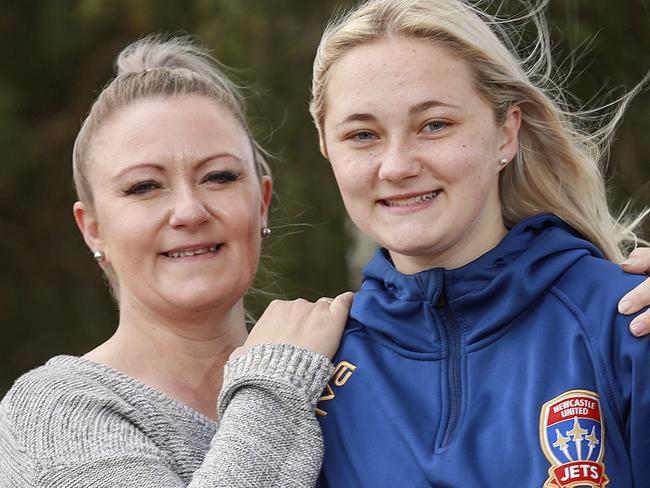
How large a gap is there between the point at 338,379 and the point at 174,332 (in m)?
0.70

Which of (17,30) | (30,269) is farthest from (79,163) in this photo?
(30,269)

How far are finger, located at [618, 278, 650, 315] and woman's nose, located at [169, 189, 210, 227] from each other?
3.66 ft

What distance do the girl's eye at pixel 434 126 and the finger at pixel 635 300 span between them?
520 millimetres

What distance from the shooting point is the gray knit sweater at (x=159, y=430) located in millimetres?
2645

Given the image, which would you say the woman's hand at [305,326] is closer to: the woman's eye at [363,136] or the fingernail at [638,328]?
the woman's eye at [363,136]

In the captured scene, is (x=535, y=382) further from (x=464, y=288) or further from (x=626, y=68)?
(x=626, y=68)

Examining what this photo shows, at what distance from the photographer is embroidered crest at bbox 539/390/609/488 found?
241 cm

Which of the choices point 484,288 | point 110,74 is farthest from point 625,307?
point 110,74

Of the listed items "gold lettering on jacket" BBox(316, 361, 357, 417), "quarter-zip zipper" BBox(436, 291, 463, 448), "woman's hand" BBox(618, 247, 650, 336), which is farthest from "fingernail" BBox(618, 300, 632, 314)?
"gold lettering on jacket" BBox(316, 361, 357, 417)

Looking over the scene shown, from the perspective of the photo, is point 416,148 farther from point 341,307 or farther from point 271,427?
point 271,427

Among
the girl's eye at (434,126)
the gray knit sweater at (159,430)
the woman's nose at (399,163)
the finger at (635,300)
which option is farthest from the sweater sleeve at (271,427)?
the finger at (635,300)

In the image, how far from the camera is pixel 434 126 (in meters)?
2.62

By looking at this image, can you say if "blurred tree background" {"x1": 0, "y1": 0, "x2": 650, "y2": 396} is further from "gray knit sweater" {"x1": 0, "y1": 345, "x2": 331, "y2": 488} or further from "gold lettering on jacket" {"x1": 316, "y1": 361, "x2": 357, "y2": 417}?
"gold lettering on jacket" {"x1": 316, "y1": 361, "x2": 357, "y2": 417}

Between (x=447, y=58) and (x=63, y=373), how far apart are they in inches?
47.4
